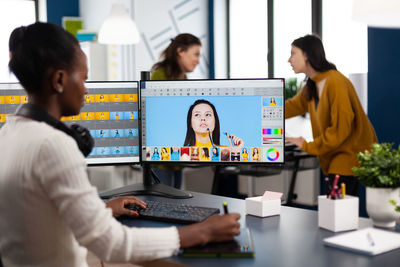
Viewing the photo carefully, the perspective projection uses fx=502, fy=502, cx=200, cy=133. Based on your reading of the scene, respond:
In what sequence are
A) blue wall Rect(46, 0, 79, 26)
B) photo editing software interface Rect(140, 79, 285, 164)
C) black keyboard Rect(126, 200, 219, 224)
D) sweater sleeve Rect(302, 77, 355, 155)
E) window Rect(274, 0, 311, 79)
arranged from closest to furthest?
1. black keyboard Rect(126, 200, 219, 224)
2. photo editing software interface Rect(140, 79, 285, 164)
3. sweater sleeve Rect(302, 77, 355, 155)
4. window Rect(274, 0, 311, 79)
5. blue wall Rect(46, 0, 79, 26)

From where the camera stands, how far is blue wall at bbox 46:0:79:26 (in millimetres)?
6594

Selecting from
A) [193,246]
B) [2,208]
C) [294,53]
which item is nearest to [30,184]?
[2,208]

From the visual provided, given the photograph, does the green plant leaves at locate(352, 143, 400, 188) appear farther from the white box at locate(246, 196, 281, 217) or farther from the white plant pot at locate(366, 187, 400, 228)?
the white box at locate(246, 196, 281, 217)

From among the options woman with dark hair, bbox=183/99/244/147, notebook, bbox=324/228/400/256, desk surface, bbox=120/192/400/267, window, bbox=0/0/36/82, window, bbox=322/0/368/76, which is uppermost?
window, bbox=0/0/36/82

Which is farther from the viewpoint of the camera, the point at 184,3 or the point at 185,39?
the point at 184,3

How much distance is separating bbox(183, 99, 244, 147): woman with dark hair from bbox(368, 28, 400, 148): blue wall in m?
1.99

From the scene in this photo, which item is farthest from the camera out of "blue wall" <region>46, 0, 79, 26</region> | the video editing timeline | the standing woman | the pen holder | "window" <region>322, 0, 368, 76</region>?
"blue wall" <region>46, 0, 79, 26</region>

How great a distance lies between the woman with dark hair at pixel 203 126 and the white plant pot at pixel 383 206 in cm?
60

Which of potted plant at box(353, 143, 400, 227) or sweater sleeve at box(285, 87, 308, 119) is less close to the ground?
sweater sleeve at box(285, 87, 308, 119)

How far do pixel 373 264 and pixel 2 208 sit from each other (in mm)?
839

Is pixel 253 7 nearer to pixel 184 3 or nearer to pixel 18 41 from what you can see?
pixel 184 3

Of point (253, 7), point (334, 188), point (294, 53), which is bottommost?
point (334, 188)

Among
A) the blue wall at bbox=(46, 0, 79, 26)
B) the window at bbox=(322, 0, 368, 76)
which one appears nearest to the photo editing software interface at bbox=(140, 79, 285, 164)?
the window at bbox=(322, 0, 368, 76)

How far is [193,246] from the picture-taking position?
1.23m
